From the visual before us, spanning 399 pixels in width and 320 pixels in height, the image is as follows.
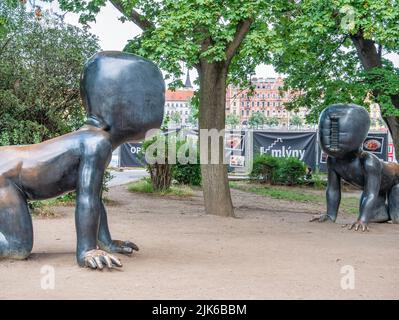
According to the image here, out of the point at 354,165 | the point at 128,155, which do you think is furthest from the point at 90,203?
the point at 128,155

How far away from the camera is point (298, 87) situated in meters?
13.4

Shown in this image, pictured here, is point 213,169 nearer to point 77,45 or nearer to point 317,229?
point 317,229

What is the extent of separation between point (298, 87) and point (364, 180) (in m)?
4.96

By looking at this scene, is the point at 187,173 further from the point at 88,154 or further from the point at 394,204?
the point at 88,154

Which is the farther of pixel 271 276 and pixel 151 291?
pixel 271 276

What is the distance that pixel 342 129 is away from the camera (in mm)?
8602

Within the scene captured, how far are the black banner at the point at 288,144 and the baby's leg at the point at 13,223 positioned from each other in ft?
66.0

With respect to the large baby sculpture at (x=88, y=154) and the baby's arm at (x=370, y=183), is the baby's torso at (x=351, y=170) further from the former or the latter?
the large baby sculpture at (x=88, y=154)

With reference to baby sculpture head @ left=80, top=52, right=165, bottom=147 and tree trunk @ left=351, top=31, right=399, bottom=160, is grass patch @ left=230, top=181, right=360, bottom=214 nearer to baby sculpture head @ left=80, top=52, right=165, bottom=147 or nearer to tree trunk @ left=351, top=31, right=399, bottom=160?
tree trunk @ left=351, top=31, right=399, bottom=160

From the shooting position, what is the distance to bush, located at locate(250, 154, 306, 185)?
20.6m

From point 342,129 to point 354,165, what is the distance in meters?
0.71

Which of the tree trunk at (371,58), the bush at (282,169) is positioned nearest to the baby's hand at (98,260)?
the tree trunk at (371,58)

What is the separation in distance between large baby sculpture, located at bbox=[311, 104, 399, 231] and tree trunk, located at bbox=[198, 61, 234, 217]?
1.79 meters
